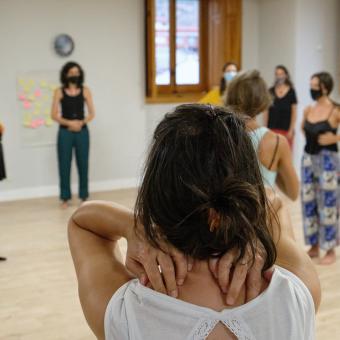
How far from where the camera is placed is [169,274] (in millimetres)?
901

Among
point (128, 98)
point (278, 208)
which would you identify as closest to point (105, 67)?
point (128, 98)

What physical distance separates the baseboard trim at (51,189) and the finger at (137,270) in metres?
5.78

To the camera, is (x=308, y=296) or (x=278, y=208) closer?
(x=308, y=296)

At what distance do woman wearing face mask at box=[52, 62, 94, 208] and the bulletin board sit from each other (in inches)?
11.7

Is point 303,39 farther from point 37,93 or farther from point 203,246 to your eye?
point 203,246

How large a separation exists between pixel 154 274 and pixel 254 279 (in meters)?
0.16

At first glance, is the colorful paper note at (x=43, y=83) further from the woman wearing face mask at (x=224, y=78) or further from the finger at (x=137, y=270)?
the finger at (x=137, y=270)

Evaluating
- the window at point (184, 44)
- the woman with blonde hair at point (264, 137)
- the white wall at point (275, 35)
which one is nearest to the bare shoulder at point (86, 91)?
the window at point (184, 44)

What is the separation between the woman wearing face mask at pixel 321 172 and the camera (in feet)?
13.7

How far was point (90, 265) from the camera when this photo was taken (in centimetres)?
103

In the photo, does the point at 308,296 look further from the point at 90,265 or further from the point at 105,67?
the point at 105,67

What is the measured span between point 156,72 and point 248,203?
6.41 meters

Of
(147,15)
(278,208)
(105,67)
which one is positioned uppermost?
(147,15)

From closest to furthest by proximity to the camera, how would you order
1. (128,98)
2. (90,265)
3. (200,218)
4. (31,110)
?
(200,218)
(90,265)
(31,110)
(128,98)
